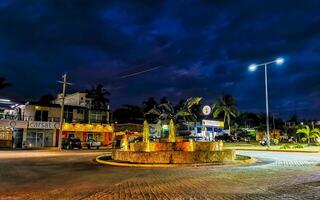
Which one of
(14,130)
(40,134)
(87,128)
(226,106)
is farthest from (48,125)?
(226,106)

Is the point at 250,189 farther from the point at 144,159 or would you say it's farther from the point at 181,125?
the point at 181,125

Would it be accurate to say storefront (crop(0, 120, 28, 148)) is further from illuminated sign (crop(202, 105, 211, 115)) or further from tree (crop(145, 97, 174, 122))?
illuminated sign (crop(202, 105, 211, 115))

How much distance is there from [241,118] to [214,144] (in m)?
96.7

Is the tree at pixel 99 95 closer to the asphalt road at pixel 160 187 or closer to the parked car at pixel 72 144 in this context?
the parked car at pixel 72 144

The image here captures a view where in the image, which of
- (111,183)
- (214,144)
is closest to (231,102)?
(214,144)

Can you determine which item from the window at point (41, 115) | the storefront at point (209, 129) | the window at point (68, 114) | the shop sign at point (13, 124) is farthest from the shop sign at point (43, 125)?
the storefront at point (209, 129)

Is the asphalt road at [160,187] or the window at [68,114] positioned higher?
the window at [68,114]

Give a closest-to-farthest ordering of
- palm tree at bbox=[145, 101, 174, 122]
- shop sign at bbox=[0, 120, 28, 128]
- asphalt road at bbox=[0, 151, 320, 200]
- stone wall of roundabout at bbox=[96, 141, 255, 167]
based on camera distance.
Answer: asphalt road at bbox=[0, 151, 320, 200]
stone wall of roundabout at bbox=[96, 141, 255, 167]
shop sign at bbox=[0, 120, 28, 128]
palm tree at bbox=[145, 101, 174, 122]

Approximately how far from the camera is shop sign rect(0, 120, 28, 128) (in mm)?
44875

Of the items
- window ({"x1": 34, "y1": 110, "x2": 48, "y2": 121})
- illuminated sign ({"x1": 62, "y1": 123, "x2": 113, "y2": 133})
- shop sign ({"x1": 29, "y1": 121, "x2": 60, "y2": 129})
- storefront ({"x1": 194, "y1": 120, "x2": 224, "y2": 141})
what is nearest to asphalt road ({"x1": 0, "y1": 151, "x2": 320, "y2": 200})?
shop sign ({"x1": 29, "y1": 121, "x2": 60, "y2": 129})

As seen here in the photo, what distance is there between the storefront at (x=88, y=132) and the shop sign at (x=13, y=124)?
583 cm

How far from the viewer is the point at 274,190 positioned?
8.89 m

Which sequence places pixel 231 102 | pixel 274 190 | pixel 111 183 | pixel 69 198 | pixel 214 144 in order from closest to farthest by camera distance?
pixel 69 198, pixel 274 190, pixel 111 183, pixel 214 144, pixel 231 102

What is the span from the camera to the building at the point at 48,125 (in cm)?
4759
